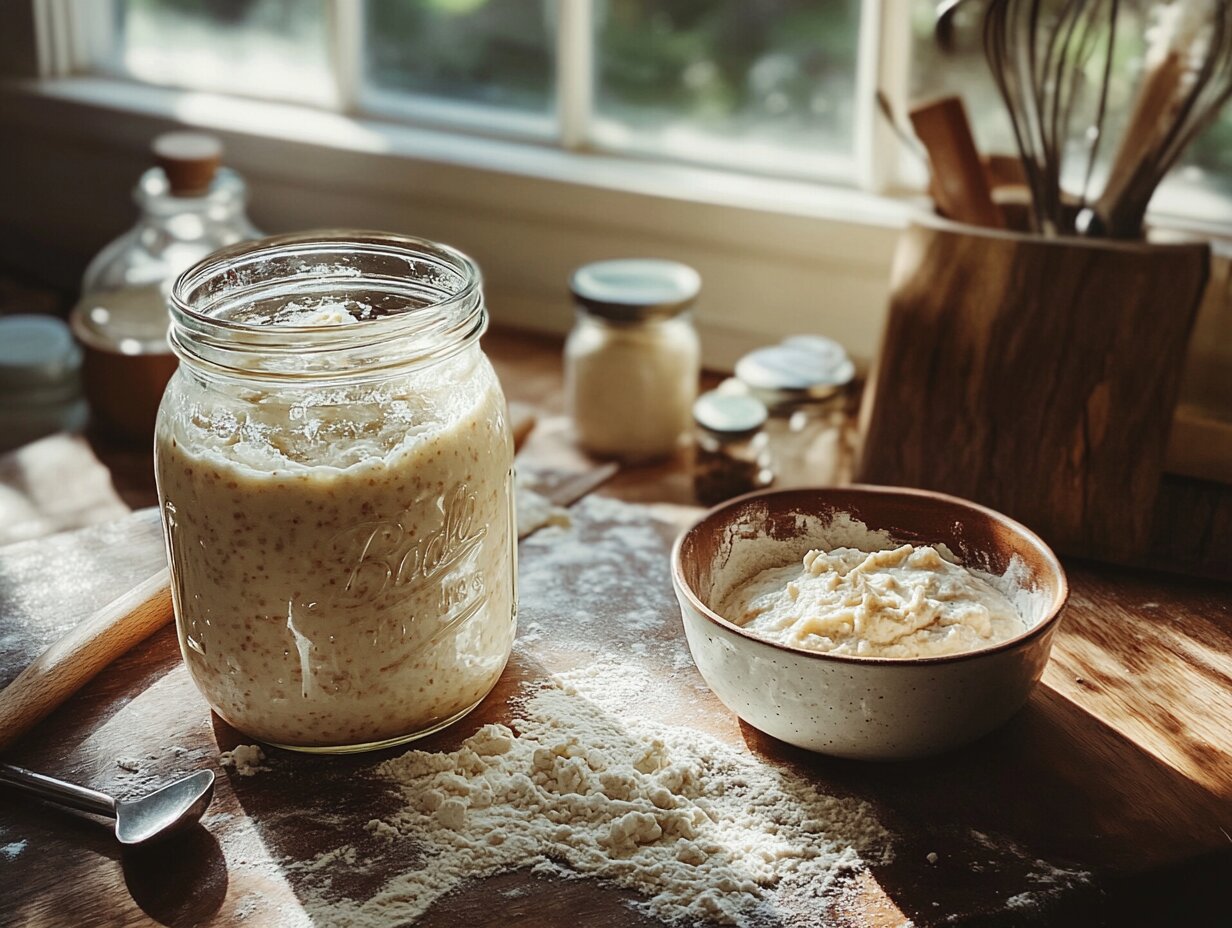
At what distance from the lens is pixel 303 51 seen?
1563 mm

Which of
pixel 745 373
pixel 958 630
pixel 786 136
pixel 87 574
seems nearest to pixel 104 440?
pixel 87 574

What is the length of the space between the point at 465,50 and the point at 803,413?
2.13 ft

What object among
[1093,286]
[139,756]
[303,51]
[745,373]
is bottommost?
[139,756]

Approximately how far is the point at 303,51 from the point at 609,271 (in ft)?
1.98

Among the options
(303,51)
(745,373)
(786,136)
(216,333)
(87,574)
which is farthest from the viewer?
(303,51)

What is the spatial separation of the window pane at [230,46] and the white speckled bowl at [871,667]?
0.96 m

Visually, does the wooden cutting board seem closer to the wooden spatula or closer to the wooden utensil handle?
the wooden utensil handle

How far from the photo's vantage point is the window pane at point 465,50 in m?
1.44

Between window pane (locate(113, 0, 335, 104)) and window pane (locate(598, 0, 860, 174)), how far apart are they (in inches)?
14.7

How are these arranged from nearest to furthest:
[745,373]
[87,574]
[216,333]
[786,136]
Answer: [216,333], [87,574], [745,373], [786,136]

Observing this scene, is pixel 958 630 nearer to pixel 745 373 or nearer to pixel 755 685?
pixel 755 685

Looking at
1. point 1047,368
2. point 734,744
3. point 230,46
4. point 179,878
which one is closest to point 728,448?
point 1047,368

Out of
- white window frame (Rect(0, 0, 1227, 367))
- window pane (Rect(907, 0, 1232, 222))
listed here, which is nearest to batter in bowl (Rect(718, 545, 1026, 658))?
white window frame (Rect(0, 0, 1227, 367))

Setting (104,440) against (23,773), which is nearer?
(23,773)
